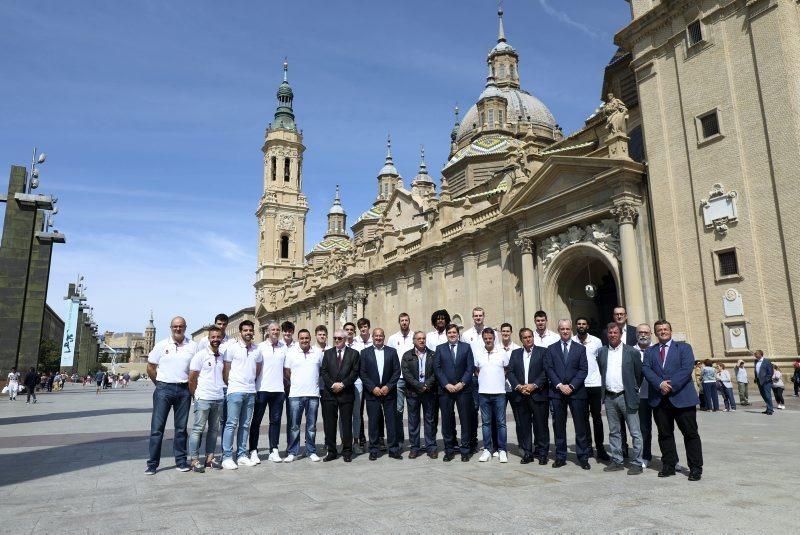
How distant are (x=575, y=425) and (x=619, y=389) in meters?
0.74

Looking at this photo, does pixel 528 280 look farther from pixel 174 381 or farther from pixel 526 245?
pixel 174 381

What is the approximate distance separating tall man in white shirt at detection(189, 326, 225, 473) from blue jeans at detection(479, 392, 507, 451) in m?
3.57

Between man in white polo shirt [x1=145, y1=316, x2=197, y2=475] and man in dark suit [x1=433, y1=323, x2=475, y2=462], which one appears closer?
man in white polo shirt [x1=145, y1=316, x2=197, y2=475]

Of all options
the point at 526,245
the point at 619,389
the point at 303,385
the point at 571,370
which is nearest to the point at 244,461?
the point at 303,385

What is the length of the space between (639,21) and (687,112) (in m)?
4.37

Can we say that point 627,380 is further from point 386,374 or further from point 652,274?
point 652,274

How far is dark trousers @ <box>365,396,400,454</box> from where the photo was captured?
7785mm

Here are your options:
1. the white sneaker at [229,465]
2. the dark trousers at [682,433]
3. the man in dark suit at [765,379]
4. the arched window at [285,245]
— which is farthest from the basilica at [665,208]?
the arched window at [285,245]

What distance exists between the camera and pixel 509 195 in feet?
82.3

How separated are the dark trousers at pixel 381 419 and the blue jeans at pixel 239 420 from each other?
1.70 meters

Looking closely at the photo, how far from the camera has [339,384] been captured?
7.86m

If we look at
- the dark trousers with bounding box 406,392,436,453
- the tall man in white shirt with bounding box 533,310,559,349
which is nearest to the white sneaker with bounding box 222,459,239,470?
the dark trousers with bounding box 406,392,436,453

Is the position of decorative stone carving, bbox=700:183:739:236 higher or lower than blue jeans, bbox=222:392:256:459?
higher

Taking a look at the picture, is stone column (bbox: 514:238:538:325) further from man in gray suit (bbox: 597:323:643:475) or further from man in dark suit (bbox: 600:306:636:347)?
man in gray suit (bbox: 597:323:643:475)
